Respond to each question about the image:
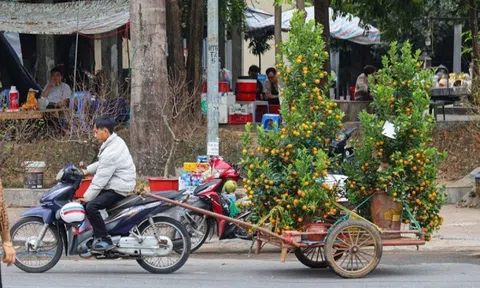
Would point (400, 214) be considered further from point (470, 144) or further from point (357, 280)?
point (470, 144)

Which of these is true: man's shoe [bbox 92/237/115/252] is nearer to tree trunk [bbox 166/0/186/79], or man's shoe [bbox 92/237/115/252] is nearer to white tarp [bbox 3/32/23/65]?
tree trunk [bbox 166/0/186/79]

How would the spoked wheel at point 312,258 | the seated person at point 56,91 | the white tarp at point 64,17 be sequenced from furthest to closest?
the seated person at point 56,91 < the white tarp at point 64,17 < the spoked wheel at point 312,258

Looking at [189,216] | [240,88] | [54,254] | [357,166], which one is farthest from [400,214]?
[240,88]

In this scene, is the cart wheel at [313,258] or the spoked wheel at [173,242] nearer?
the spoked wheel at [173,242]

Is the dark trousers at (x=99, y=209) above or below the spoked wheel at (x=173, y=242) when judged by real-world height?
above

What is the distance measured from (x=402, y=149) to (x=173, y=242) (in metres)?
2.48

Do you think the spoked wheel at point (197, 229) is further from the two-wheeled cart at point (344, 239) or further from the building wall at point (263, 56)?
the building wall at point (263, 56)

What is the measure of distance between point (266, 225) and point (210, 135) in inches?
128

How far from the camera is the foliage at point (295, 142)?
371 inches

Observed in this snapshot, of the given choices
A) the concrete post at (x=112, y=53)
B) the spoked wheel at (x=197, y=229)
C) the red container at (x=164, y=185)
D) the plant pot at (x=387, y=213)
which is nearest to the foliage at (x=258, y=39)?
the concrete post at (x=112, y=53)

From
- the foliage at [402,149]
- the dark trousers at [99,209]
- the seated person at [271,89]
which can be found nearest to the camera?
the foliage at [402,149]

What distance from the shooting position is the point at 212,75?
505 inches

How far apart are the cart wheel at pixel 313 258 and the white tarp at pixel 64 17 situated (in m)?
9.47

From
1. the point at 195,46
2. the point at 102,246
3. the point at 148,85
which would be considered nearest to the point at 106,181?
the point at 102,246
